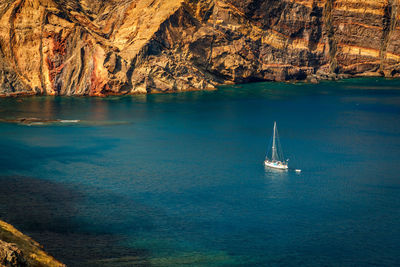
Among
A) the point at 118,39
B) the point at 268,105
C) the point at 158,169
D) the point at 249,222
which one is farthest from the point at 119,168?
the point at 118,39

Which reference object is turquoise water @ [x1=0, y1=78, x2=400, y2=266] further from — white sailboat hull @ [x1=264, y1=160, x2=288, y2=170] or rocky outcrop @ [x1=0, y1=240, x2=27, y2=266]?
rocky outcrop @ [x1=0, y1=240, x2=27, y2=266]

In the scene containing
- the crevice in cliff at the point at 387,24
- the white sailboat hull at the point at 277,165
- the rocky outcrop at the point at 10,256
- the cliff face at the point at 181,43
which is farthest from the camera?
the crevice in cliff at the point at 387,24

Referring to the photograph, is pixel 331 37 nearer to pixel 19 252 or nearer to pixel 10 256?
pixel 19 252

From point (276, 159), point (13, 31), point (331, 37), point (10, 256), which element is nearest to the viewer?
point (10, 256)

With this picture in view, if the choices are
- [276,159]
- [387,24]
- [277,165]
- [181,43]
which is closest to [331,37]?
[387,24]

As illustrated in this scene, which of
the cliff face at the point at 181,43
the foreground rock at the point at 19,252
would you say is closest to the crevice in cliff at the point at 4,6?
the cliff face at the point at 181,43

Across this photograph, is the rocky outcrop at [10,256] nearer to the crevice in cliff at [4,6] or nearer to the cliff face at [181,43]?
the cliff face at [181,43]
